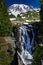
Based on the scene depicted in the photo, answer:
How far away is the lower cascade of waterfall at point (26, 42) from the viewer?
139 ft

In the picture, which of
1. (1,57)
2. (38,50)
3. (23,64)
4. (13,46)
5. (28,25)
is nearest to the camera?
(38,50)

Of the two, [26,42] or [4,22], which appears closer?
[4,22]

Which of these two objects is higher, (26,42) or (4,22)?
(4,22)

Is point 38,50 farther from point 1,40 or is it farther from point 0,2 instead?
point 0,2

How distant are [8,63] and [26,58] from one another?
788cm

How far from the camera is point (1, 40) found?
117 feet

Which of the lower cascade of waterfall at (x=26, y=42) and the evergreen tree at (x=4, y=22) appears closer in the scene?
the evergreen tree at (x=4, y=22)

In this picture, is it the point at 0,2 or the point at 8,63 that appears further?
the point at 0,2

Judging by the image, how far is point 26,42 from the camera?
44.3 meters

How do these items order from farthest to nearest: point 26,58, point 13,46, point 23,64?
point 26,58 → point 23,64 → point 13,46

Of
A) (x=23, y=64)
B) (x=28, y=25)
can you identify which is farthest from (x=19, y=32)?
(x=23, y=64)

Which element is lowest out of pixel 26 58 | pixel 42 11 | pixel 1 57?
pixel 26 58

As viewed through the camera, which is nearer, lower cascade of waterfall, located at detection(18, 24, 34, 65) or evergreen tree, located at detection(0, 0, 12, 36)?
evergreen tree, located at detection(0, 0, 12, 36)

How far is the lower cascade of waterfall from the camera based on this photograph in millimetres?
42406
